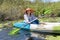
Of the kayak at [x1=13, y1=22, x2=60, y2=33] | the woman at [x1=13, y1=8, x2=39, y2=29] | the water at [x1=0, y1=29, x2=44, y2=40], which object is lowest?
the water at [x1=0, y1=29, x2=44, y2=40]

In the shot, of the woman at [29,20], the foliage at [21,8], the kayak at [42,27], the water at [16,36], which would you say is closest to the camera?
the water at [16,36]

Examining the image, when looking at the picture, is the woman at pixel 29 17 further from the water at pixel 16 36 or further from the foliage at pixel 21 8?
the foliage at pixel 21 8

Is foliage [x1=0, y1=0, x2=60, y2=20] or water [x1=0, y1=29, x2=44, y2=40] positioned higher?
foliage [x1=0, y1=0, x2=60, y2=20]

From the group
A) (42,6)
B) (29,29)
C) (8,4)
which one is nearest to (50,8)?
(42,6)

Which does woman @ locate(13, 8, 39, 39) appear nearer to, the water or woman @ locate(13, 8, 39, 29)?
woman @ locate(13, 8, 39, 29)

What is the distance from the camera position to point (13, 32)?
37.5 ft

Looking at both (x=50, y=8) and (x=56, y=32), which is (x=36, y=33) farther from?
(x=50, y=8)

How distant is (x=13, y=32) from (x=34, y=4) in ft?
19.9

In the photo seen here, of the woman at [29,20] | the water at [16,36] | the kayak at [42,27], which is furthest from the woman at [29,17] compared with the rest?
the water at [16,36]

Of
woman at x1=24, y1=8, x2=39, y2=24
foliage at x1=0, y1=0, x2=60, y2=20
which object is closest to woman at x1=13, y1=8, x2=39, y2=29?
woman at x1=24, y1=8, x2=39, y2=24

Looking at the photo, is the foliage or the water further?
the foliage

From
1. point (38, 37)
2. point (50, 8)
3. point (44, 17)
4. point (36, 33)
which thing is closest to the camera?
point (38, 37)

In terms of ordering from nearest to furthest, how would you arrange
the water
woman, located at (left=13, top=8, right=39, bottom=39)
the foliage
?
the water, woman, located at (left=13, top=8, right=39, bottom=39), the foliage

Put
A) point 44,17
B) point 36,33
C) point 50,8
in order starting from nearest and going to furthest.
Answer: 1. point 36,33
2. point 44,17
3. point 50,8
